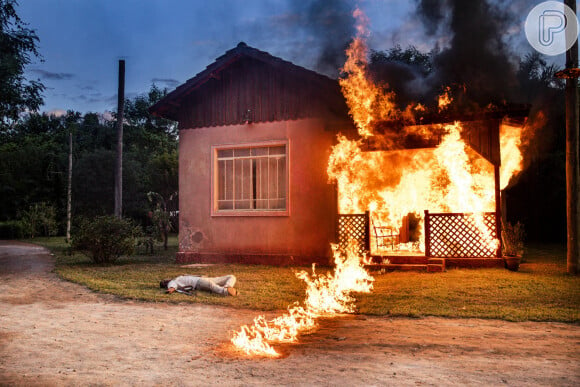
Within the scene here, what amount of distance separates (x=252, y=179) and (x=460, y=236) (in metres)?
5.71

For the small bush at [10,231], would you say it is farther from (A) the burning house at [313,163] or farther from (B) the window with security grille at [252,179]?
(B) the window with security grille at [252,179]

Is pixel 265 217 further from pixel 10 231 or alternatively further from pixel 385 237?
pixel 10 231

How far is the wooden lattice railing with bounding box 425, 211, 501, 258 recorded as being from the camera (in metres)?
11.2

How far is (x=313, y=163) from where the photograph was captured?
12672 mm

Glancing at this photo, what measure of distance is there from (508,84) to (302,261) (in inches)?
273

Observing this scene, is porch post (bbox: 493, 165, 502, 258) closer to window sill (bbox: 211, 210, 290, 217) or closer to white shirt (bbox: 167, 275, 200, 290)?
window sill (bbox: 211, 210, 290, 217)

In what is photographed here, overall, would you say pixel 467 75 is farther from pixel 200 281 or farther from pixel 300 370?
pixel 300 370

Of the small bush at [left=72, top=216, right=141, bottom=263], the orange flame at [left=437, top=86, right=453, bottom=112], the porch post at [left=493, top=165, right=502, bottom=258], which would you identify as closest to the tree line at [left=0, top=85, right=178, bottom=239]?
the small bush at [left=72, top=216, right=141, bottom=263]

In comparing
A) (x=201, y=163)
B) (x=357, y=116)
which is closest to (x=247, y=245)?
(x=201, y=163)

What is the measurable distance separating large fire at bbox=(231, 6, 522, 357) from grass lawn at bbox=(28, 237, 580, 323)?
0.62 meters

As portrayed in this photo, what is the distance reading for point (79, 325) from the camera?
6164 mm

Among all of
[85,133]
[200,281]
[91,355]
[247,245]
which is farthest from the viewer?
[85,133]

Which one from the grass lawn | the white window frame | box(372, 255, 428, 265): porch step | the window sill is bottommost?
the grass lawn

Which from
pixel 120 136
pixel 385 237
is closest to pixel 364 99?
pixel 385 237
